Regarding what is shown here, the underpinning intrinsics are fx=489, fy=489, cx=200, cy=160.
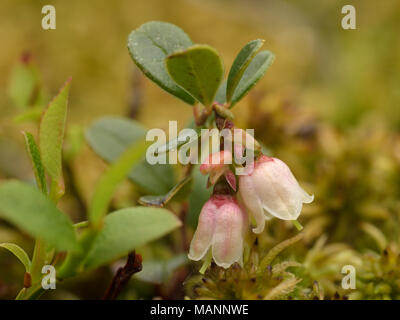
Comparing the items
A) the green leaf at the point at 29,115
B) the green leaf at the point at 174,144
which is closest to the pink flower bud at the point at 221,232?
the green leaf at the point at 174,144

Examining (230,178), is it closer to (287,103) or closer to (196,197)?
(196,197)

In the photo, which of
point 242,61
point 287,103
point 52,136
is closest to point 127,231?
point 52,136

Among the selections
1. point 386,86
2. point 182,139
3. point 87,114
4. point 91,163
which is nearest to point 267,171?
point 182,139

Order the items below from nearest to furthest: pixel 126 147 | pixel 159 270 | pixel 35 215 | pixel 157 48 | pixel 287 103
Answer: pixel 35 215
pixel 157 48
pixel 159 270
pixel 126 147
pixel 287 103

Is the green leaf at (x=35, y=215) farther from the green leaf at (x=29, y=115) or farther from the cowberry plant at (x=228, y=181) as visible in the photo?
the green leaf at (x=29, y=115)

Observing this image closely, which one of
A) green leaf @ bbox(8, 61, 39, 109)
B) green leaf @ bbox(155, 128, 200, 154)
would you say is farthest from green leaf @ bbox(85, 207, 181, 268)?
green leaf @ bbox(8, 61, 39, 109)

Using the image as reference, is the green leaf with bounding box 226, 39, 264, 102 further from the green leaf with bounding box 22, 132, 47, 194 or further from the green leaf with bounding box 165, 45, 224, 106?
the green leaf with bounding box 22, 132, 47, 194
